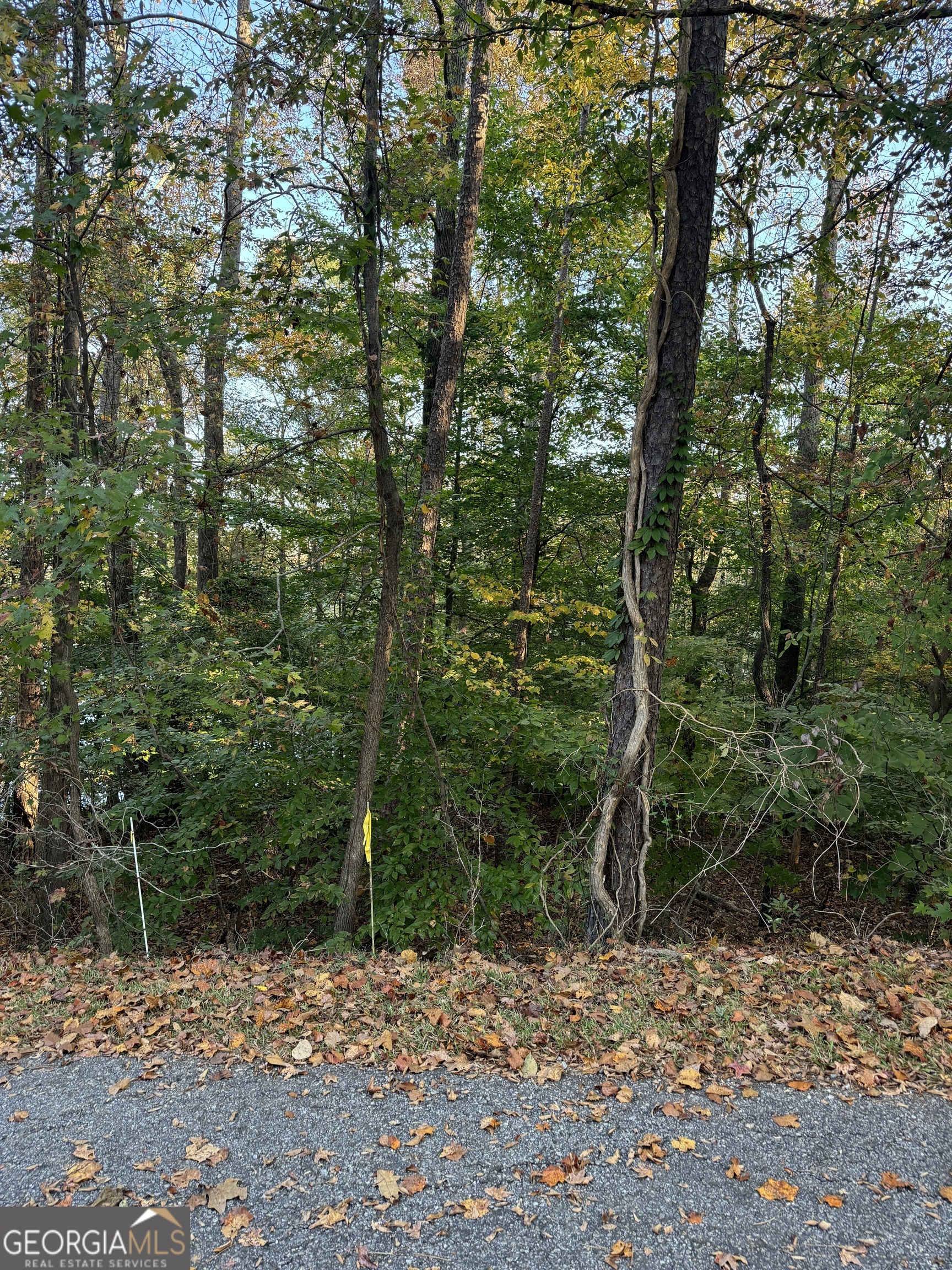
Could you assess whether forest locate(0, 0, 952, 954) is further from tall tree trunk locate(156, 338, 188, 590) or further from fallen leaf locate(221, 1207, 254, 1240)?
fallen leaf locate(221, 1207, 254, 1240)

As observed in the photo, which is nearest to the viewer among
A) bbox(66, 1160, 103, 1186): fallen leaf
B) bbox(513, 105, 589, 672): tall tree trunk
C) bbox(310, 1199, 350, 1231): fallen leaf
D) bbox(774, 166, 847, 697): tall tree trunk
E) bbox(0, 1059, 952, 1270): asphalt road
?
bbox(0, 1059, 952, 1270): asphalt road

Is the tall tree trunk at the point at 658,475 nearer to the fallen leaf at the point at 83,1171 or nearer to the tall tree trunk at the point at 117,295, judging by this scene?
the fallen leaf at the point at 83,1171

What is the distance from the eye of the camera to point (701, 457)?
291 inches

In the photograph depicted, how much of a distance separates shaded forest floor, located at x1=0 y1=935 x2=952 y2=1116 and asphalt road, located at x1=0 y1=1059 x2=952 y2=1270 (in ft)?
0.48

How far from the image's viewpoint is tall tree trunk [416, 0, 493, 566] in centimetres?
802

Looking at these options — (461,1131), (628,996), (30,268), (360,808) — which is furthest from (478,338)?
(461,1131)

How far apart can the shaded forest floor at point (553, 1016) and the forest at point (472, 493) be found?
0.75 meters

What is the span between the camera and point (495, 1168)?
2811 mm

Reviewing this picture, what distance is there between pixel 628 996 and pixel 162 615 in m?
5.67

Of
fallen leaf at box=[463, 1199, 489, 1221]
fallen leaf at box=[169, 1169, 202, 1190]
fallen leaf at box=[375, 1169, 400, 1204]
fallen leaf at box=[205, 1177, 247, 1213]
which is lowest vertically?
fallen leaf at box=[169, 1169, 202, 1190]

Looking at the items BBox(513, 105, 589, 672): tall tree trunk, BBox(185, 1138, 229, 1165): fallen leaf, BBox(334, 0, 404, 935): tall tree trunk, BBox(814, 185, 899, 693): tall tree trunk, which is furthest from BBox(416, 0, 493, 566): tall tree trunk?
BBox(185, 1138, 229, 1165): fallen leaf

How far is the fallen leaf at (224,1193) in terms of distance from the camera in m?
2.64

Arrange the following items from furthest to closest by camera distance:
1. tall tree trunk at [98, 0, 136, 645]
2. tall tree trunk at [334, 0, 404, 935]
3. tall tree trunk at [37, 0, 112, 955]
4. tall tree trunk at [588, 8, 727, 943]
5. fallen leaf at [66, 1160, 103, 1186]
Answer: tall tree trunk at [37, 0, 112, 955], tall tree trunk at [588, 8, 727, 943], tall tree trunk at [334, 0, 404, 935], tall tree trunk at [98, 0, 136, 645], fallen leaf at [66, 1160, 103, 1186]

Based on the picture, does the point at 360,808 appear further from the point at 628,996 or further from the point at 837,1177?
the point at 837,1177
